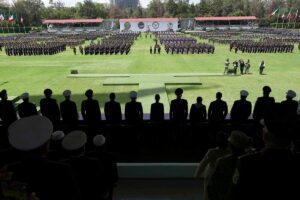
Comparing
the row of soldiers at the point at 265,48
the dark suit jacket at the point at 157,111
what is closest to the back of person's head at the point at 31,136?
the dark suit jacket at the point at 157,111

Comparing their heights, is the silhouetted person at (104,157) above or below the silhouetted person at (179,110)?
above

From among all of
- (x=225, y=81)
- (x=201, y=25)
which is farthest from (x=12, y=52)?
(x=201, y=25)

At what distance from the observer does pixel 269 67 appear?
70.8 ft

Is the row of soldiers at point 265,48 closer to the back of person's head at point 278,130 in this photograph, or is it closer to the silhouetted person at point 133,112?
the silhouetted person at point 133,112

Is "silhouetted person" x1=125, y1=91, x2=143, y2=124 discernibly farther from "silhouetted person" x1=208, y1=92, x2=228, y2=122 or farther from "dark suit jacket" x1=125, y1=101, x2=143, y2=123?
"silhouetted person" x1=208, y1=92, x2=228, y2=122

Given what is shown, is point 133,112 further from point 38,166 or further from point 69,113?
point 38,166

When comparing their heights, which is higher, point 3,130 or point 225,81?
point 3,130

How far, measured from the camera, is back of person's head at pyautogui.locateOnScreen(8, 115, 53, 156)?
200 cm

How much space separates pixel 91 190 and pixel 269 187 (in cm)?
160

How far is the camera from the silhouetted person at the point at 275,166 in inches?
77.1

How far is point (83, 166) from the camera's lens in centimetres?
271

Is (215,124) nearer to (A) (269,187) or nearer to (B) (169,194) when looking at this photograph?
(B) (169,194)

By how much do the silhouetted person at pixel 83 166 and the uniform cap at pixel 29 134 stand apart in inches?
23.3

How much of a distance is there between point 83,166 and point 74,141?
0.23 metres
